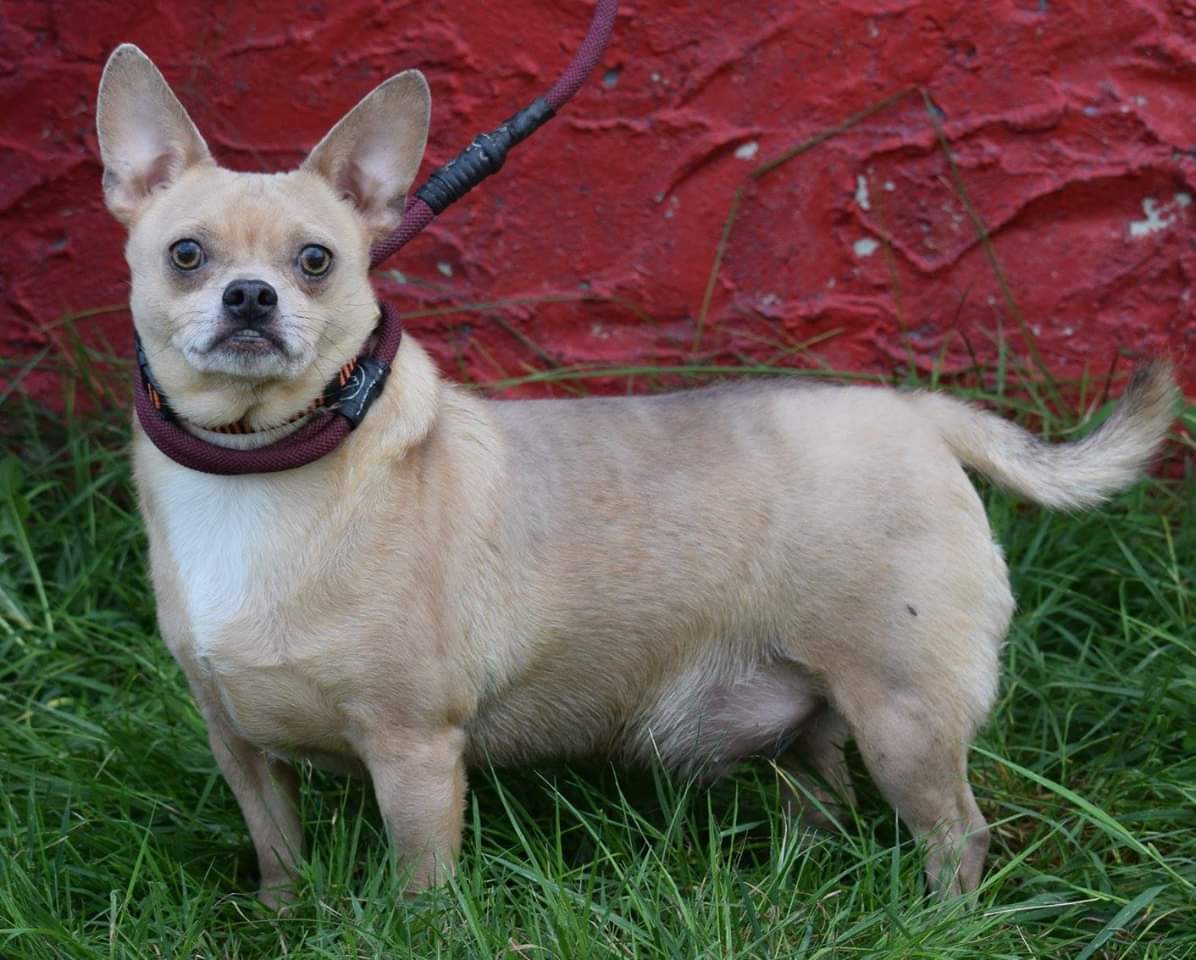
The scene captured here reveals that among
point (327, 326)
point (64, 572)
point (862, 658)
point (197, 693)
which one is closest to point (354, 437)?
point (327, 326)

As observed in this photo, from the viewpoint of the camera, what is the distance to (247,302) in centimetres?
244

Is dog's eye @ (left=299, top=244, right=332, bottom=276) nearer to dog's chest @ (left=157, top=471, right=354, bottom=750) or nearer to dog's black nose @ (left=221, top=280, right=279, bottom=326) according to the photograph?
dog's black nose @ (left=221, top=280, right=279, bottom=326)

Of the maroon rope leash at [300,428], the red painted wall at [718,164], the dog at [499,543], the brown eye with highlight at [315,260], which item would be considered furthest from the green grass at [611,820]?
the brown eye with highlight at [315,260]

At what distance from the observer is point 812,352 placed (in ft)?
13.7

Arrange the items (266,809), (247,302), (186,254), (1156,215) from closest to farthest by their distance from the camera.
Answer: (247,302), (186,254), (266,809), (1156,215)

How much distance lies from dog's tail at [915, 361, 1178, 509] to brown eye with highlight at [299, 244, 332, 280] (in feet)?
4.20

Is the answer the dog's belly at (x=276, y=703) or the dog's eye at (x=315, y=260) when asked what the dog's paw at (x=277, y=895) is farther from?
the dog's eye at (x=315, y=260)

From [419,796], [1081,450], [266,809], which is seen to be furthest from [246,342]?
[1081,450]

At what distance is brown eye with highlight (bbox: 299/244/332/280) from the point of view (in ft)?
8.48

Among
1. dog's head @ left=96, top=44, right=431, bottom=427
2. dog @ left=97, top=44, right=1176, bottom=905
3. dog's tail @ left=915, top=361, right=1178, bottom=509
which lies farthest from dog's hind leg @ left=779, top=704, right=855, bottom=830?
dog's head @ left=96, top=44, right=431, bottom=427

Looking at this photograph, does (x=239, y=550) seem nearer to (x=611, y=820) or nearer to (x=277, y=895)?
(x=277, y=895)

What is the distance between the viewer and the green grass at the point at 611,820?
257cm

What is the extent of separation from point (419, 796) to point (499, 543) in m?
0.50

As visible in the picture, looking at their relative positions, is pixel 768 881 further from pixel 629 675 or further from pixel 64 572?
pixel 64 572
